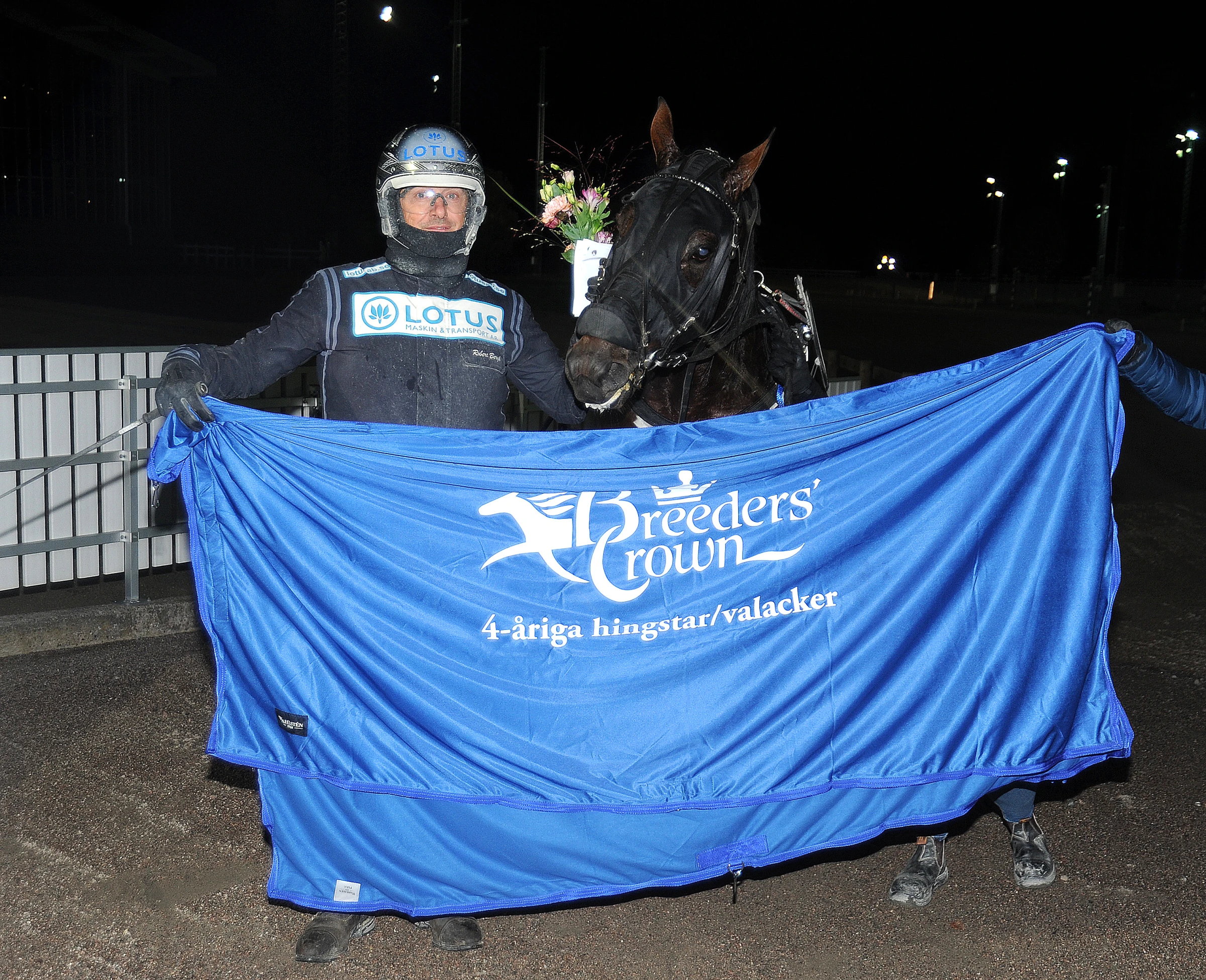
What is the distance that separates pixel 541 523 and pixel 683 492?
1.38 feet

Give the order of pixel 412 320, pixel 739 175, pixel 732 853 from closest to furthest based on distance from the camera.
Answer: pixel 732 853 → pixel 412 320 → pixel 739 175

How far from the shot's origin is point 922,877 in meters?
3.77

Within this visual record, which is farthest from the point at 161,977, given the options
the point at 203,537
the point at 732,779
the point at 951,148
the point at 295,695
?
the point at 951,148

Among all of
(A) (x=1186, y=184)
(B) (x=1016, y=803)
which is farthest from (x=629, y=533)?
(A) (x=1186, y=184)

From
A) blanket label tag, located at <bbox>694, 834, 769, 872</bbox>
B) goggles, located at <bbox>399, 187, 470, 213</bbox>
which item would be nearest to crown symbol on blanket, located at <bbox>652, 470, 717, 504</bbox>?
blanket label tag, located at <bbox>694, 834, 769, 872</bbox>

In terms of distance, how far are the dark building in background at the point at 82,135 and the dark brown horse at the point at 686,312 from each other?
88.5ft

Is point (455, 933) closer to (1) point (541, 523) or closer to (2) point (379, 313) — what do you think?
(1) point (541, 523)

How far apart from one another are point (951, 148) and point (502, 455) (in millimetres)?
83745

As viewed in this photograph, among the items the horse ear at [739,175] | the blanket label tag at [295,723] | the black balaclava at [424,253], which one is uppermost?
the horse ear at [739,175]

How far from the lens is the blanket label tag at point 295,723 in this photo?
3.12 m

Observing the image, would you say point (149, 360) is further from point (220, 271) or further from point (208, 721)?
point (220, 271)

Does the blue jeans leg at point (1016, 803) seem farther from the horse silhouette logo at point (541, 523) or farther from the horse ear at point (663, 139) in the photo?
the horse ear at point (663, 139)

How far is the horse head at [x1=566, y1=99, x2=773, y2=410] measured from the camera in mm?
3662

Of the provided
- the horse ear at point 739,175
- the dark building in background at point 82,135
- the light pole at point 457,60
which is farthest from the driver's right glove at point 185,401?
the dark building in background at point 82,135
